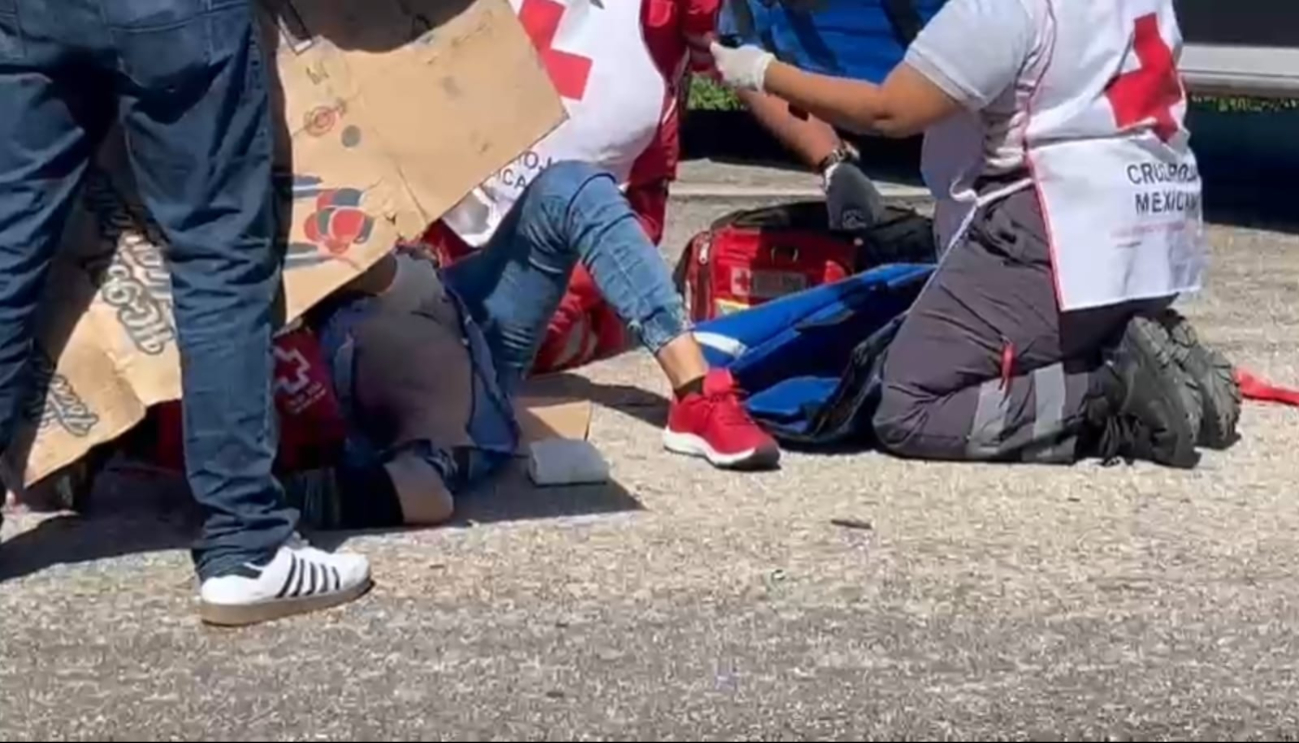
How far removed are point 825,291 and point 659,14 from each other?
2.25 feet

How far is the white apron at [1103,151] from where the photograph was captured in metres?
4.55

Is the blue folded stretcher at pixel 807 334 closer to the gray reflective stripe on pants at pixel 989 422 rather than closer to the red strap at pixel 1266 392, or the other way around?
the gray reflective stripe on pants at pixel 989 422

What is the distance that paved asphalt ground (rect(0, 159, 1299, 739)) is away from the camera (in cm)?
328

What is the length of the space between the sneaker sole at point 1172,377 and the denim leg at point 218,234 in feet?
5.87

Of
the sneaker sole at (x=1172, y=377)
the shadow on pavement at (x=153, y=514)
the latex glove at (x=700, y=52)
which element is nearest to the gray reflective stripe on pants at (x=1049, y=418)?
the sneaker sole at (x=1172, y=377)

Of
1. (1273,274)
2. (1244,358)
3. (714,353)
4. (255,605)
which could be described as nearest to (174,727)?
(255,605)

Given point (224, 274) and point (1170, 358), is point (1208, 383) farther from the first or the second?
point (224, 274)

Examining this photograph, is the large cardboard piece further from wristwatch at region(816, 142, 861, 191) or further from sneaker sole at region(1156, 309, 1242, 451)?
wristwatch at region(816, 142, 861, 191)

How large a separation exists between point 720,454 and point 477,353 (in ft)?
1.67

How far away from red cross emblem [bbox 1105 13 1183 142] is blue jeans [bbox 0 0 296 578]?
1771mm

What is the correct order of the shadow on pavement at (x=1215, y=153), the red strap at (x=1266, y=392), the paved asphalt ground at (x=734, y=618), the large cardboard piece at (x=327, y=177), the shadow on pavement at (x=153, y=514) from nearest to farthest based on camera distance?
the paved asphalt ground at (x=734, y=618) < the large cardboard piece at (x=327, y=177) < the shadow on pavement at (x=153, y=514) < the red strap at (x=1266, y=392) < the shadow on pavement at (x=1215, y=153)

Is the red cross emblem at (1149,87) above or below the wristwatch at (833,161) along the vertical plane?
above

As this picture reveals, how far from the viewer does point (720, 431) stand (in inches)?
181

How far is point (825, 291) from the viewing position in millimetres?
5156
